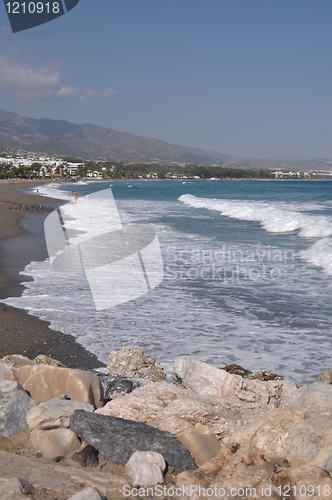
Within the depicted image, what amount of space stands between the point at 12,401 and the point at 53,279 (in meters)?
7.38

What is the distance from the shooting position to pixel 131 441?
367 centimetres

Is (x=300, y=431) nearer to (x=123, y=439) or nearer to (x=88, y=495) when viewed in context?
(x=123, y=439)

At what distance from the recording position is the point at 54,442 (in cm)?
364

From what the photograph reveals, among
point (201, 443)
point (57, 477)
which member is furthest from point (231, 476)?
point (57, 477)

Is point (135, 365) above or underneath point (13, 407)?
underneath

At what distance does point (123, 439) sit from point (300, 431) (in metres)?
1.31

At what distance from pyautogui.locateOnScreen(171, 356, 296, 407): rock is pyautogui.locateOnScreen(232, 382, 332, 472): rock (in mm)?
1087

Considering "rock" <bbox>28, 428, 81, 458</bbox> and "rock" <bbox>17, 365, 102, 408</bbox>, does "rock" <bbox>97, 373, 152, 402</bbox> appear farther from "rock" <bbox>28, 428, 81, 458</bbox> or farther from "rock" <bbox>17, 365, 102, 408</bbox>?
"rock" <bbox>28, 428, 81, 458</bbox>

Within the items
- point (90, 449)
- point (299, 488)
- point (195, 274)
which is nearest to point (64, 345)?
point (90, 449)

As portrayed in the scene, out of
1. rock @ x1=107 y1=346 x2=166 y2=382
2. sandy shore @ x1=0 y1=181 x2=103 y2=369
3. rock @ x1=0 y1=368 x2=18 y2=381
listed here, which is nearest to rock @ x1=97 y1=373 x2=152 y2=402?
rock @ x1=107 y1=346 x2=166 y2=382

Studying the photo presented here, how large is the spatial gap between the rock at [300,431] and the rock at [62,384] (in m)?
1.45

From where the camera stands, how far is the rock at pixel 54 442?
3.59m

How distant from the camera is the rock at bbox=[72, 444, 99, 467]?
3531 millimetres

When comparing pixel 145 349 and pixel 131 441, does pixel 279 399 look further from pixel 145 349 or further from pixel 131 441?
pixel 145 349
